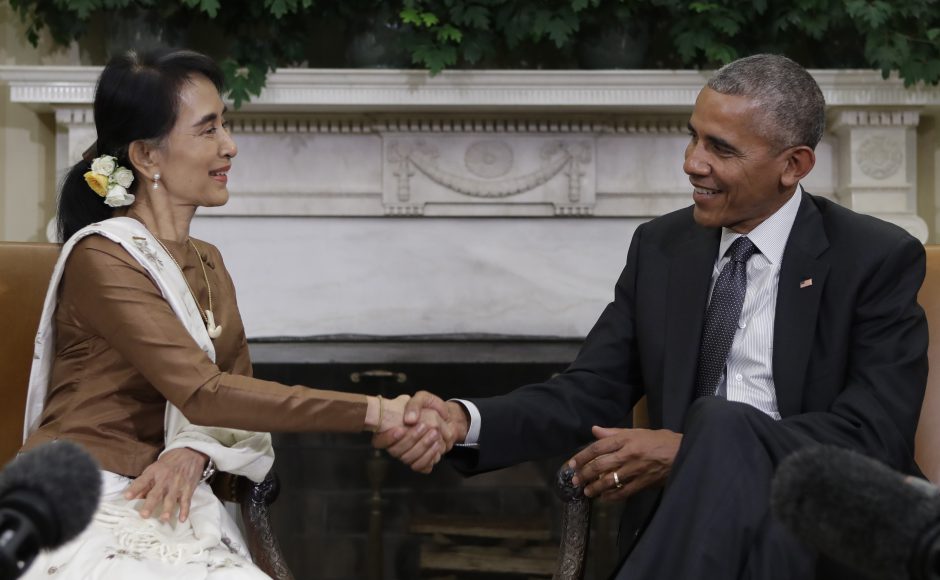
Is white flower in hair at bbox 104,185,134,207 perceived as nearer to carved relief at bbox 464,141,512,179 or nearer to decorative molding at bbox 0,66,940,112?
decorative molding at bbox 0,66,940,112

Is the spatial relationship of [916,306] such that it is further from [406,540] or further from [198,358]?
[406,540]

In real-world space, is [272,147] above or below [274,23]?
below

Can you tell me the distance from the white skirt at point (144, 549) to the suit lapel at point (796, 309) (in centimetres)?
100

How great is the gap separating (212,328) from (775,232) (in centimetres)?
112

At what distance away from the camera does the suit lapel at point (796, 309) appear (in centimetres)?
204

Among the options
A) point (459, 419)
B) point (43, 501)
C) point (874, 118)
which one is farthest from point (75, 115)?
point (43, 501)

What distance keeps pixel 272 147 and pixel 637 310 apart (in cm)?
167

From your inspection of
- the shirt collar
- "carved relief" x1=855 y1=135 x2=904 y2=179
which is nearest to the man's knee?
the shirt collar

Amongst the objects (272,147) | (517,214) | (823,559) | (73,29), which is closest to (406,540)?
(517,214)

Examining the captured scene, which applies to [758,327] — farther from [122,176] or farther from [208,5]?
[208,5]

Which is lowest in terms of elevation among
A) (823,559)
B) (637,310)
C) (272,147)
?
Answer: (823,559)

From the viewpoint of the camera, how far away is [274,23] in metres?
3.42

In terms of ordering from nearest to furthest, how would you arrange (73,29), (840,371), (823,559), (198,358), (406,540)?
(823,559)
(198,358)
(840,371)
(73,29)
(406,540)

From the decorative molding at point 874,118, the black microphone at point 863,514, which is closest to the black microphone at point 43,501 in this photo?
the black microphone at point 863,514
